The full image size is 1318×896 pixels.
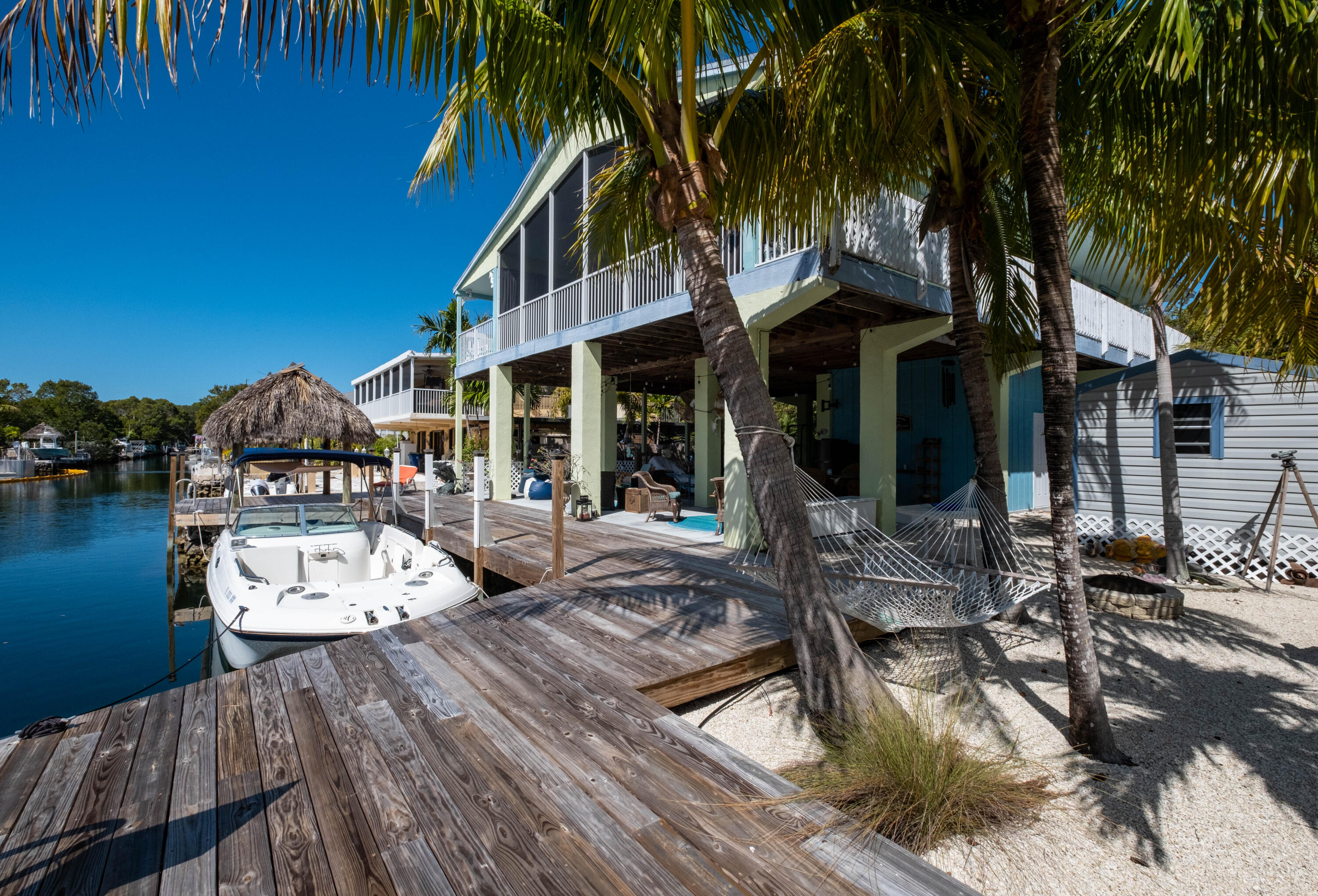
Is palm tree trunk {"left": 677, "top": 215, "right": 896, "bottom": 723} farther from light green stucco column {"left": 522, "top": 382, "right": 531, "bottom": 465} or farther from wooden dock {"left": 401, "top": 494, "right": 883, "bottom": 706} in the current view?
light green stucco column {"left": 522, "top": 382, "right": 531, "bottom": 465}

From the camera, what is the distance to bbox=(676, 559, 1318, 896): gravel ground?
90.8 inches

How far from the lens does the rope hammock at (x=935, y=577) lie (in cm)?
394

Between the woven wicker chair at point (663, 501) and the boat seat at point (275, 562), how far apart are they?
195 inches

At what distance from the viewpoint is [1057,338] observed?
323 cm

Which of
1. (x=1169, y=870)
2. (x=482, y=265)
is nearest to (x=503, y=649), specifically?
(x=1169, y=870)

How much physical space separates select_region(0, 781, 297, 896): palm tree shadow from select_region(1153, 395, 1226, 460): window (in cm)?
1005

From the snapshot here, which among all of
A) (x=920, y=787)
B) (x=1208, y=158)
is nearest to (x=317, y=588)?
(x=920, y=787)

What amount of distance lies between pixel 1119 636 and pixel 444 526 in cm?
842

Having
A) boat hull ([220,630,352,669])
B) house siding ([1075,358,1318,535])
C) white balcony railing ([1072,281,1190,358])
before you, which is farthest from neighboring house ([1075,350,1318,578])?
boat hull ([220,630,352,669])

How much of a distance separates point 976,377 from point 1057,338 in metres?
2.04

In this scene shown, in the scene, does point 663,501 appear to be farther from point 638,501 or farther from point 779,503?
point 779,503

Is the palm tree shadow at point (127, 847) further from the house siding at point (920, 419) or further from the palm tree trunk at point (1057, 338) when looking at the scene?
the house siding at point (920, 419)

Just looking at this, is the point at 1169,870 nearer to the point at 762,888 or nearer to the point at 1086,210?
the point at 762,888

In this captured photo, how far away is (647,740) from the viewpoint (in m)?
2.89
